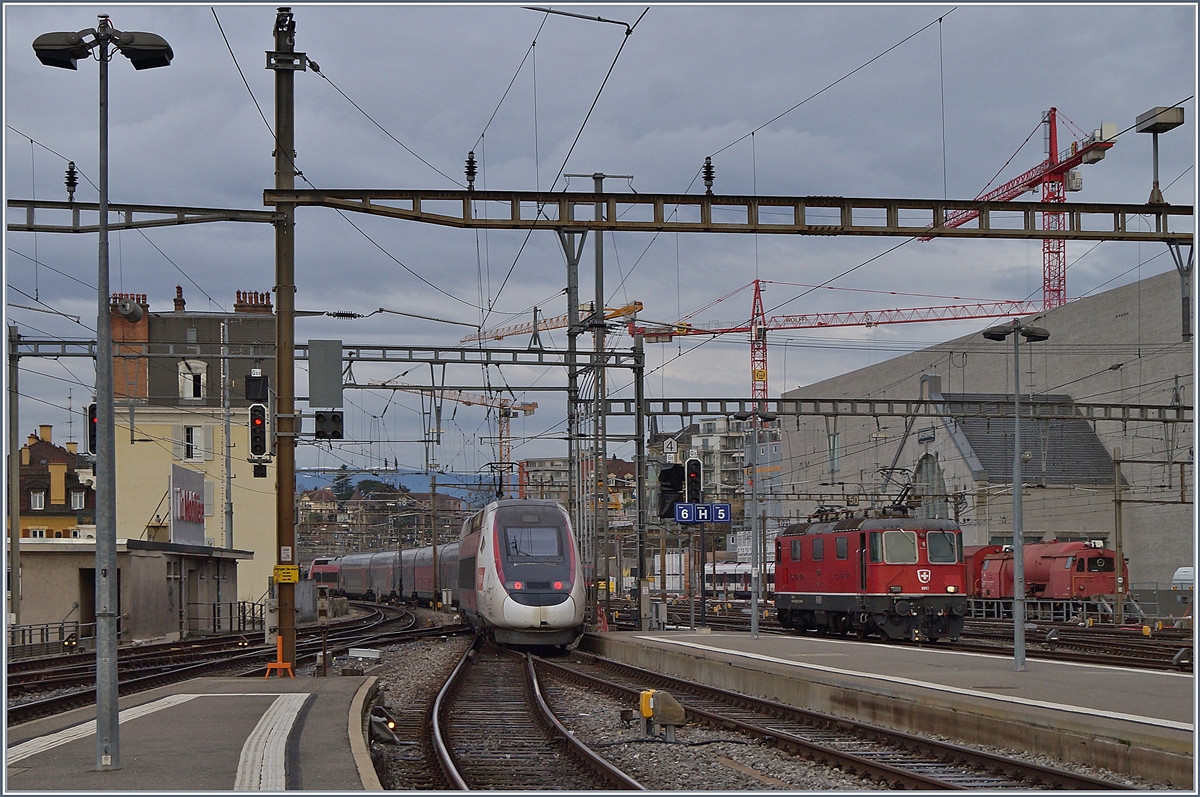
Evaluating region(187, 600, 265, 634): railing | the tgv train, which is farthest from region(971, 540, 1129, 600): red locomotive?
region(187, 600, 265, 634): railing

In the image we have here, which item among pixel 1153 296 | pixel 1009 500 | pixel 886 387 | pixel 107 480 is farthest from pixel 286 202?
Answer: pixel 886 387

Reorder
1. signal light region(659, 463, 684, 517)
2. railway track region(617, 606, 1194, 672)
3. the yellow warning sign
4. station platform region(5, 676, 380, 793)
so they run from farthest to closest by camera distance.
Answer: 1. signal light region(659, 463, 684, 517)
2. railway track region(617, 606, 1194, 672)
3. the yellow warning sign
4. station platform region(5, 676, 380, 793)

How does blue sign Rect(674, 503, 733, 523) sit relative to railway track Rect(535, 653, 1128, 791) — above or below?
above

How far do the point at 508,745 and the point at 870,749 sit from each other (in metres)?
4.13

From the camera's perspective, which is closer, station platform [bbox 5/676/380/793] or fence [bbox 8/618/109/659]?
station platform [bbox 5/676/380/793]

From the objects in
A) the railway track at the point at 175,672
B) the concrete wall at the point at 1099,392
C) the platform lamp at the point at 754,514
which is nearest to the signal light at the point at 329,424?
the railway track at the point at 175,672

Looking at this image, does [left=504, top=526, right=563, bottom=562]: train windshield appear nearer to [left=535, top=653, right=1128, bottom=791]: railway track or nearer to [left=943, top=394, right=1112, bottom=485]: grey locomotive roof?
[left=535, top=653, right=1128, bottom=791]: railway track

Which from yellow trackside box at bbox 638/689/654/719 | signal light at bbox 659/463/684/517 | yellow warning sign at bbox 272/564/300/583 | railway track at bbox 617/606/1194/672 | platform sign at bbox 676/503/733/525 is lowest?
railway track at bbox 617/606/1194/672

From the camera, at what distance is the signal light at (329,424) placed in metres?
20.4

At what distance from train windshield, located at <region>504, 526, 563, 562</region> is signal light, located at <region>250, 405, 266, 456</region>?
10818mm

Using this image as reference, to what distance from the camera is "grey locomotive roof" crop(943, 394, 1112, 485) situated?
213 feet

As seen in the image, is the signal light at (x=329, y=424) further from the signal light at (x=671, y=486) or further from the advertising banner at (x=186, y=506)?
the advertising banner at (x=186, y=506)

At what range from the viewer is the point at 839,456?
81750 millimetres

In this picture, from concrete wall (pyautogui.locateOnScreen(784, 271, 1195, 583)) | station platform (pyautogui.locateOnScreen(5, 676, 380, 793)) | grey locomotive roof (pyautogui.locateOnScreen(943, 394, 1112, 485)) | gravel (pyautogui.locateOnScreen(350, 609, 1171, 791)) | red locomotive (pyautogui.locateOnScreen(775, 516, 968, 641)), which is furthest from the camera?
grey locomotive roof (pyautogui.locateOnScreen(943, 394, 1112, 485))
